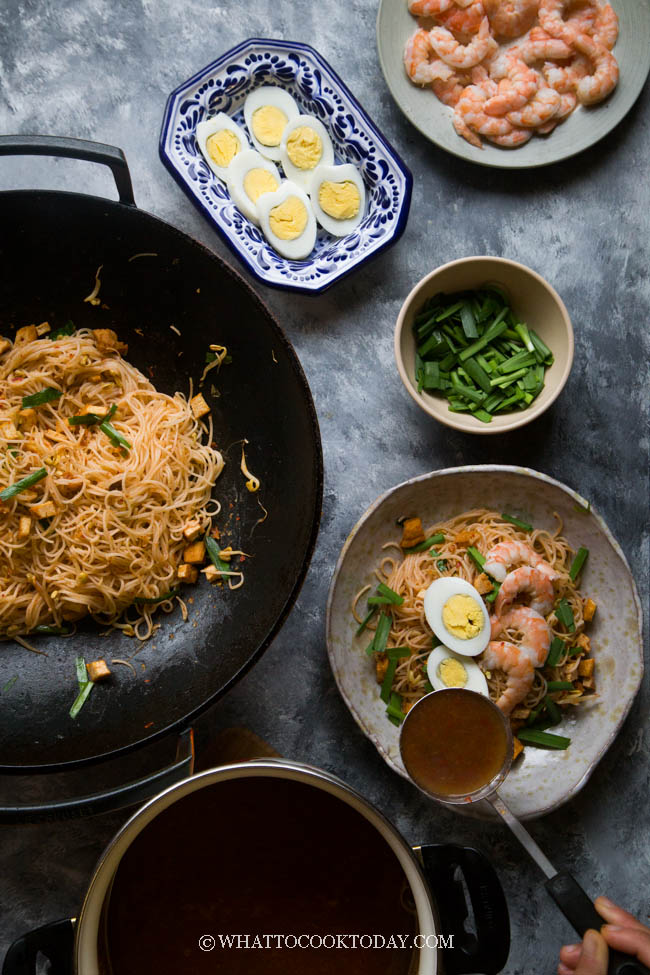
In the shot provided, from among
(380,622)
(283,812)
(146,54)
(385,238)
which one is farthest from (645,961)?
(146,54)

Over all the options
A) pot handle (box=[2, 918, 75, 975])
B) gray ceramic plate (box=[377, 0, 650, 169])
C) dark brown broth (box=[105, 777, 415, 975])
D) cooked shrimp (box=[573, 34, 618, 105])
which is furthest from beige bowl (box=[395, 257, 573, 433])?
pot handle (box=[2, 918, 75, 975])

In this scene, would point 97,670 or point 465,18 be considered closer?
point 97,670

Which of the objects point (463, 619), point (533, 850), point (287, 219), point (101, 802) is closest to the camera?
point (101, 802)

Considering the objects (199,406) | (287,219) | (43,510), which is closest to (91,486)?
(43,510)

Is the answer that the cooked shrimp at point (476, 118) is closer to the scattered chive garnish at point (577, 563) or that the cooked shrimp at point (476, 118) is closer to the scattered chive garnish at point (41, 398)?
the scattered chive garnish at point (577, 563)

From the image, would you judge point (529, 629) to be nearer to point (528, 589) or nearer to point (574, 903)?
point (528, 589)

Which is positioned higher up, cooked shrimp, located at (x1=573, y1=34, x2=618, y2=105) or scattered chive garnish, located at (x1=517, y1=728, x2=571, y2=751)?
cooked shrimp, located at (x1=573, y1=34, x2=618, y2=105)

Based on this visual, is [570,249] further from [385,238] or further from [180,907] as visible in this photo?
[180,907]

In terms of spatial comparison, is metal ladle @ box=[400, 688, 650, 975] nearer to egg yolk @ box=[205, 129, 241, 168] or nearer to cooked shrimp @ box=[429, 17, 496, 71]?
egg yolk @ box=[205, 129, 241, 168]
